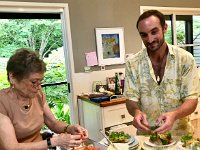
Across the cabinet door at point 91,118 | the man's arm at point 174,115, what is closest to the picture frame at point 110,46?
the cabinet door at point 91,118

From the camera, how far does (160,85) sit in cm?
162

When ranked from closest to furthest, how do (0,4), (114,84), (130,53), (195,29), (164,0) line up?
(0,4)
(114,84)
(130,53)
(164,0)
(195,29)

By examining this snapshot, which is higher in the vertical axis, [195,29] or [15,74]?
[195,29]

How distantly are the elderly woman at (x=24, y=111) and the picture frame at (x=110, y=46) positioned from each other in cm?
180

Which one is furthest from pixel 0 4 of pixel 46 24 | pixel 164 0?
pixel 164 0

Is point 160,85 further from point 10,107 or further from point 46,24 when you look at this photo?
point 46,24

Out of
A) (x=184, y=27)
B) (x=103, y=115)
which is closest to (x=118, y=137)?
(x=103, y=115)

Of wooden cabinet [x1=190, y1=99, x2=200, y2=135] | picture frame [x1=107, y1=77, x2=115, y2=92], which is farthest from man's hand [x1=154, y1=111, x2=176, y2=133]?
wooden cabinet [x1=190, y1=99, x2=200, y2=135]

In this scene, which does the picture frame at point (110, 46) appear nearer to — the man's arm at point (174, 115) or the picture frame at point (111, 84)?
the picture frame at point (111, 84)

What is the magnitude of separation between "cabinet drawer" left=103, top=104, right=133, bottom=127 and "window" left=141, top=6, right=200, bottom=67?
183 cm

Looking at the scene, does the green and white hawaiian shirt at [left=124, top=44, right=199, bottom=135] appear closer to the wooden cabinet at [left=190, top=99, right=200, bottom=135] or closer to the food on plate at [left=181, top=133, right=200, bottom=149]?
the food on plate at [left=181, top=133, right=200, bottom=149]

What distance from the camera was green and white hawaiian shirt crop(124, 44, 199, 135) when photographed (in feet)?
5.23

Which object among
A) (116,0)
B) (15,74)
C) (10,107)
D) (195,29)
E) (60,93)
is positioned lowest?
(60,93)

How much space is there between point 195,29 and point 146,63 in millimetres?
3199
